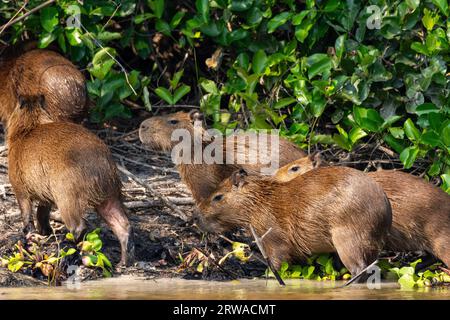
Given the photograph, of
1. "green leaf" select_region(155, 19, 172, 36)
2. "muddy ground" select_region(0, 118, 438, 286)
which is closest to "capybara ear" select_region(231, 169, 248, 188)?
"muddy ground" select_region(0, 118, 438, 286)

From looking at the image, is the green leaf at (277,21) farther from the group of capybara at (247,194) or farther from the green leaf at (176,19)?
the group of capybara at (247,194)

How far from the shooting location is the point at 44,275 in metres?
6.00

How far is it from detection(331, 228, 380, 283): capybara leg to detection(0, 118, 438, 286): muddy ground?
48 centimetres

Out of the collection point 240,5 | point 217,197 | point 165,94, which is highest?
point 240,5

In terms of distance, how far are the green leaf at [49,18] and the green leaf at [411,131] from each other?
95.0 inches

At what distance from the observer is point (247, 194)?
6.62m

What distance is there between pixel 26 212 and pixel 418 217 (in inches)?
89.4

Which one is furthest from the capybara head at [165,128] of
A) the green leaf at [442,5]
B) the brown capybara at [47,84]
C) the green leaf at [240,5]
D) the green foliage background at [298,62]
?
the green leaf at [442,5]

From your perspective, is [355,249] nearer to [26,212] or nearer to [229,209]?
[229,209]

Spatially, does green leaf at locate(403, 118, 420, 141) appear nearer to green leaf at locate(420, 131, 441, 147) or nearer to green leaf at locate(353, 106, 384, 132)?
green leaf at locate(420, 131, 441, 147)

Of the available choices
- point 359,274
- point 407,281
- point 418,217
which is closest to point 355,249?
point 359,274

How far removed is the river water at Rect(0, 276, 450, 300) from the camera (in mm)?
5703
